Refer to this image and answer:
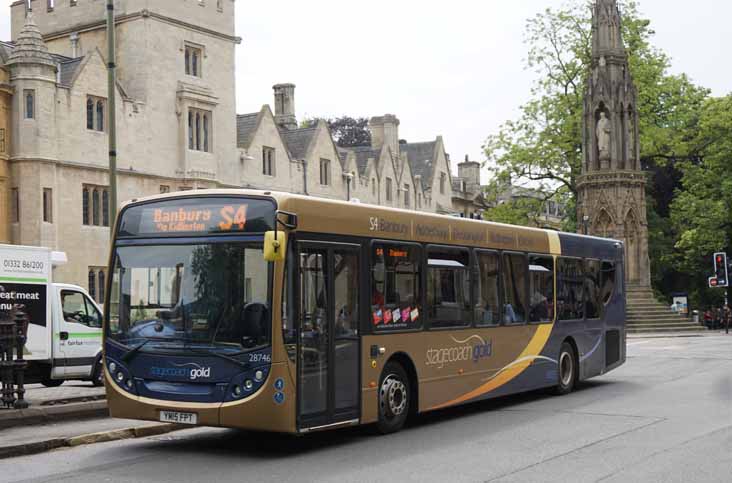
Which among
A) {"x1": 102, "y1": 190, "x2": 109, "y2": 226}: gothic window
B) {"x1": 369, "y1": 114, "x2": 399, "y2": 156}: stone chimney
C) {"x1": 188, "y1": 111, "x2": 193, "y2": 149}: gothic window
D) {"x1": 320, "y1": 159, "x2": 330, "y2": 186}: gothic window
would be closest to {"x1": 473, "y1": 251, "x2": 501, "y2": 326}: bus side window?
{"x1": 102, "y1": 190, "x2": 109, "y2": 226}: gothic window

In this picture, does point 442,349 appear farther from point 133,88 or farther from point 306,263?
point 133,88

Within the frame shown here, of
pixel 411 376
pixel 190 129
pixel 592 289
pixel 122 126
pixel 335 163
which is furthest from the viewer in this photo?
pixel 335 163

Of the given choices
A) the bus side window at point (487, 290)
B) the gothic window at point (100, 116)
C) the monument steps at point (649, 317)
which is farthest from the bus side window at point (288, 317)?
the monument steps at point (649, 317)

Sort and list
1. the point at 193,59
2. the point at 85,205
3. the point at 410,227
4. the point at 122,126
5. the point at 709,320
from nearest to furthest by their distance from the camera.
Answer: the point at 410,227, the point at 85,205, the point at 122,126, the point at 193,59, the point at 709,320

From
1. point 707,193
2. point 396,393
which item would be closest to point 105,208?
point 707,193

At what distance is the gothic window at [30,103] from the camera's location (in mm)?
38500

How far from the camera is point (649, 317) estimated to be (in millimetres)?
43531

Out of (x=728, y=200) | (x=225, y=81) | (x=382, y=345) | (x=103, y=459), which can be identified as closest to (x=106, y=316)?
(x=103, y=459)

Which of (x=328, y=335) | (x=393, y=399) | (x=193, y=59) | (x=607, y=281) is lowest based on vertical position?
(x=393, y=399)

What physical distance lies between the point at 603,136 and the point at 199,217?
3633cm

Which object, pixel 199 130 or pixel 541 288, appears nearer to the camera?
pixel 541 288

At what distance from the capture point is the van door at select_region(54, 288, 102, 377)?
19.0m

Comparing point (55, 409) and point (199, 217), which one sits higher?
point (199, 217)

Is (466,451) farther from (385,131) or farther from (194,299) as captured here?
(385,131)
